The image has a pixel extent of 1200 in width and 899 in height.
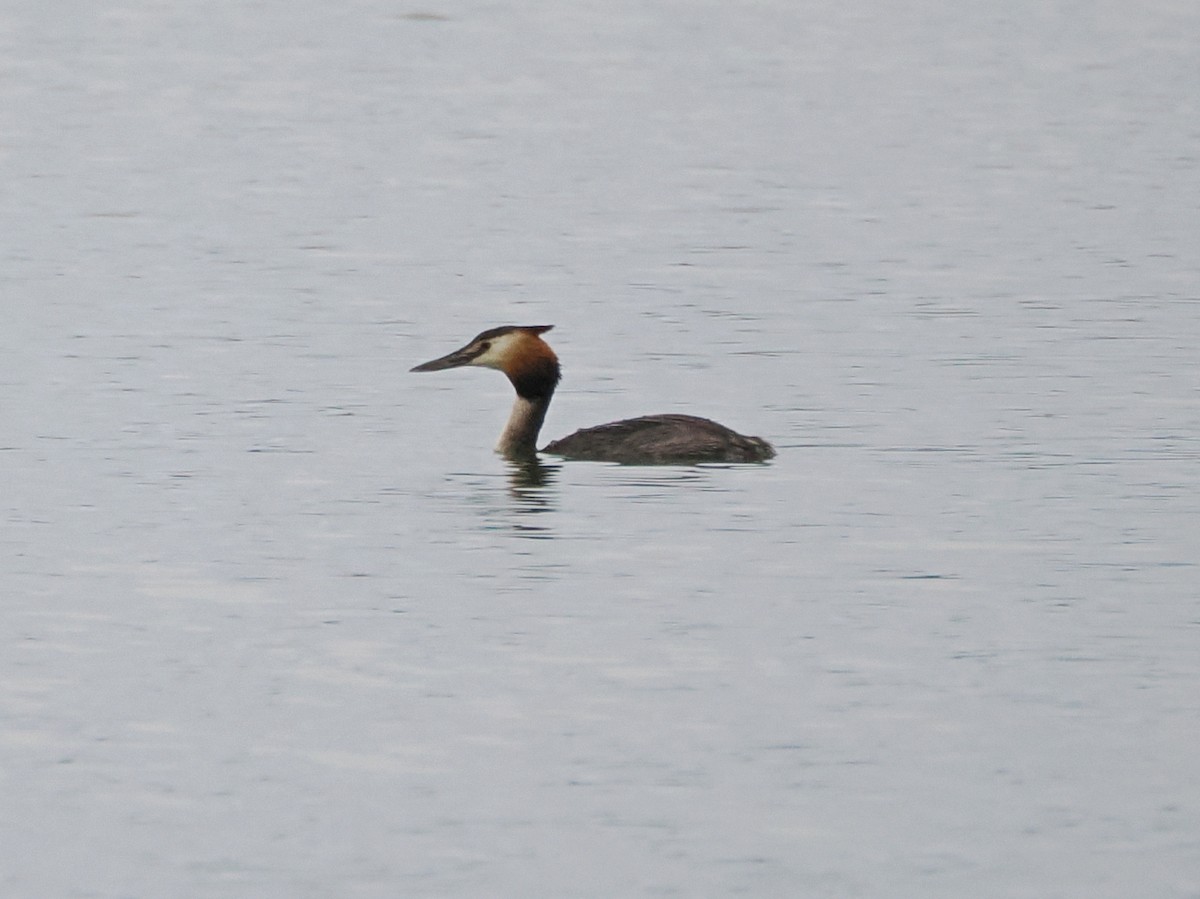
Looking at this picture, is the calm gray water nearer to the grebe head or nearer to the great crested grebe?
the great crested grebe

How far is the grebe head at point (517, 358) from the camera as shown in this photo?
17.3 m

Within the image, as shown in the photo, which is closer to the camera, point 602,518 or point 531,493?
point 602,518

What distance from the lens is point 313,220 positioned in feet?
90.0

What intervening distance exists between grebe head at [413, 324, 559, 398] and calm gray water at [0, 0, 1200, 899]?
1.60 feet

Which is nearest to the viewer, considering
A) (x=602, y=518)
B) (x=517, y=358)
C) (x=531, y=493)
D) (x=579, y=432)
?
(x=602, y=518)

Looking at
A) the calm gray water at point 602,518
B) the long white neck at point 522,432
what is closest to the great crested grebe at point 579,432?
the long white neck at point 522,432

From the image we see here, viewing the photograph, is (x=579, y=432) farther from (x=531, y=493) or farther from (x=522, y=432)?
(x=531, y=493)

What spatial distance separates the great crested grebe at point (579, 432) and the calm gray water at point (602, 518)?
0.49ft

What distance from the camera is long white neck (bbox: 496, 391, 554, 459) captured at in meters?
17.0

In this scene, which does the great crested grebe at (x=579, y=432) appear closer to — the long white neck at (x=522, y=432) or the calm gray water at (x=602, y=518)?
the long white neck at (x=522, y=432)

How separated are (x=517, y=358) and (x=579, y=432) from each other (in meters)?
0.98

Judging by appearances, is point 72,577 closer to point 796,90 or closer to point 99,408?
point 99,408

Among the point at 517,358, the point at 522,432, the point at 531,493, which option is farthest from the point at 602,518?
the point at 517,358

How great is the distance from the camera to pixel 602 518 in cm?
1470
